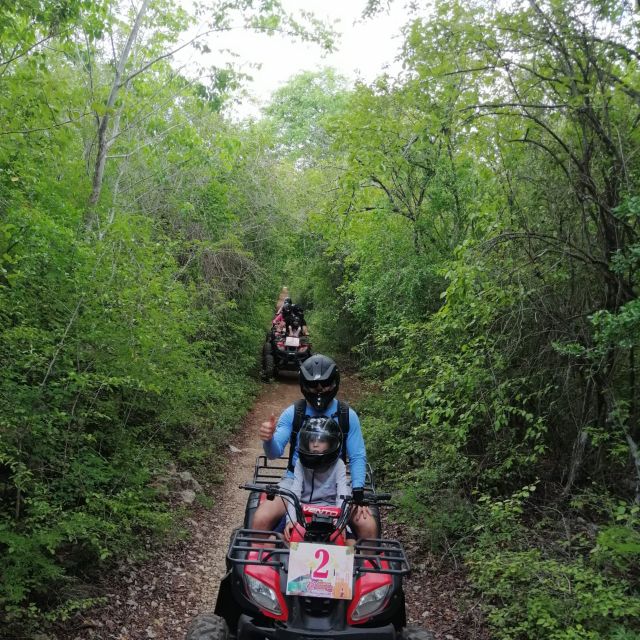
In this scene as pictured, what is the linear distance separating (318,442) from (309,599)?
96cm

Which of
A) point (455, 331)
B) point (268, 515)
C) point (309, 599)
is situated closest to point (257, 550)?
point (309, 599)

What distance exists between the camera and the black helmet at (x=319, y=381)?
4152 millimetres

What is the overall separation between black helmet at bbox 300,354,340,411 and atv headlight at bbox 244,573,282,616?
1355 mm

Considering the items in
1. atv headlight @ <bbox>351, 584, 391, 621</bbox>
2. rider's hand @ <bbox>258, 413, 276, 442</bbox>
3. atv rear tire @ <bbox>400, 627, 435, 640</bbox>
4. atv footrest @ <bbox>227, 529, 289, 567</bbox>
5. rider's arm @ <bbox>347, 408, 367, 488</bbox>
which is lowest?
atv rear tire @ <bbox>400, 627, 435, 640</bbox>

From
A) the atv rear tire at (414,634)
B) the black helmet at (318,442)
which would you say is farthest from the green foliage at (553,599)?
the black helmet at (318,442)

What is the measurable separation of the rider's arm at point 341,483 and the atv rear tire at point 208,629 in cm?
105

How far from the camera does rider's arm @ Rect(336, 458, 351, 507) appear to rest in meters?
3.91

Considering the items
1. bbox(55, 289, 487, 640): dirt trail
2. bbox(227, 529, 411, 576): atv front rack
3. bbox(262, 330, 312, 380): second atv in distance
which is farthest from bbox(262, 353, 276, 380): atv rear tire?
bbox(227, 529, 411, 576): atv front rack

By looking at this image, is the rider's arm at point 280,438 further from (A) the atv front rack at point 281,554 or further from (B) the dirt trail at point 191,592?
(B) the dirt trail at point 191,592

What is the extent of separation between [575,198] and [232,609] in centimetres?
484

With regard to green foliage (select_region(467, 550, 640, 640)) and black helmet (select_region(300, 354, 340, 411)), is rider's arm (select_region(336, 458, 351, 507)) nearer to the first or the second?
black helmet (select_region(300, 354, 340, 411))

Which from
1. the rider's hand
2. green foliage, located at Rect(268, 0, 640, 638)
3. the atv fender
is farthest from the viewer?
green foliage, located at Rect(268, 0, 640, 638)

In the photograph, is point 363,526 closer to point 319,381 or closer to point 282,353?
point 319,381

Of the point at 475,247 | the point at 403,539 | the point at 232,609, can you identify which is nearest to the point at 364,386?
the point at 403,539
